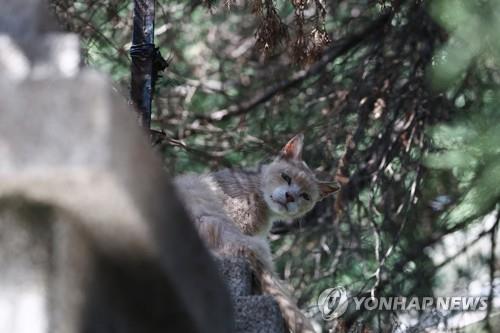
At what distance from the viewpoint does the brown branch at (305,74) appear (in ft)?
25.6

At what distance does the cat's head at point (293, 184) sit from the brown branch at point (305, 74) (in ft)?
2.91

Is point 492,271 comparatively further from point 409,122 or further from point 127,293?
point 127,293

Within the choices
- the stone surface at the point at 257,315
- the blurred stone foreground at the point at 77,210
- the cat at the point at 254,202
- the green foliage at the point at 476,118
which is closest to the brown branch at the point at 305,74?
the cat at the point at 254,202

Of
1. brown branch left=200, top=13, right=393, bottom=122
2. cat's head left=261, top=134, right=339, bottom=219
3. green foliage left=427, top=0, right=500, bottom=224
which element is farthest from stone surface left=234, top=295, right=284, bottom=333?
brown branch left=200, top=13, right=393, bottom=122

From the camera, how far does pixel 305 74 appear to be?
26.9 feet

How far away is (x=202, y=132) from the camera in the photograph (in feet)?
27.2

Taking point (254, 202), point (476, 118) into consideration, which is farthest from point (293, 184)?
point (476, 118)

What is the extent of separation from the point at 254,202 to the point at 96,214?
4.75m

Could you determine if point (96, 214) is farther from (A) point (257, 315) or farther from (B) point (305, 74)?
(B) point (305, 74)

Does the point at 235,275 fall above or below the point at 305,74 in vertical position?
below

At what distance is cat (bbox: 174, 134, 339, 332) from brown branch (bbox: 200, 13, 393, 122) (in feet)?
3.38

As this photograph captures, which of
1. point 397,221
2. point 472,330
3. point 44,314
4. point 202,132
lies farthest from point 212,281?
point 202,132

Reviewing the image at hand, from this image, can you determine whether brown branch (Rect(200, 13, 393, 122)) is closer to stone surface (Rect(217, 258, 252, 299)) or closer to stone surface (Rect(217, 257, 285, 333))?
stone surface (Rect(217, 258, 252, 299))

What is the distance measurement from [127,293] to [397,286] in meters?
4.36
